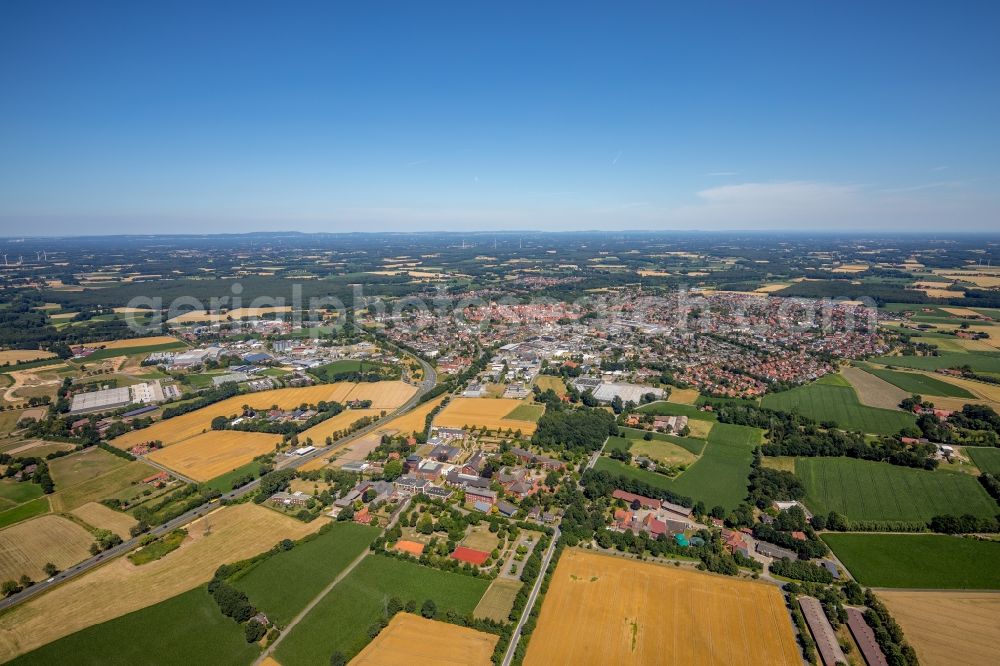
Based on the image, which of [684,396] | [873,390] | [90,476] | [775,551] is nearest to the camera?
[775,551]

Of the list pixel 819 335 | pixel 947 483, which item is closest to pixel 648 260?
pixel 819 335

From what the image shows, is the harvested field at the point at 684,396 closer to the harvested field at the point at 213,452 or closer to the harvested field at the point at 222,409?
the harvested field at the point at 222,409

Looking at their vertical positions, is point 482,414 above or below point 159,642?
above

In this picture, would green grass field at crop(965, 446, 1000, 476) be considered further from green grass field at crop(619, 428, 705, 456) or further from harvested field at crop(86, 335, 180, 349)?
harvested field at crop(86, 335, 180, 349)

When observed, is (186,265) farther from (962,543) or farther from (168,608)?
(962,543)

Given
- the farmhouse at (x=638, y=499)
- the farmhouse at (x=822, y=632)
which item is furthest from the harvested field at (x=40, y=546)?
the farmhouse at (x=822, y=632)

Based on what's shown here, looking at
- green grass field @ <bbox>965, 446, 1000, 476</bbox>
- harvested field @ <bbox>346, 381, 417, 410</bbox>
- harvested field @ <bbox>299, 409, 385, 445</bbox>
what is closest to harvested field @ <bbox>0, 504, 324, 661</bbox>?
harvested field @ <bbox>299, 409, 385, 445</bbox>

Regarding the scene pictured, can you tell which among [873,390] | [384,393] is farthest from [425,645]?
[873,390]

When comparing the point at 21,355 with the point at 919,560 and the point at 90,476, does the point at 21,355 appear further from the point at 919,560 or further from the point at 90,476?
the point at 919,560

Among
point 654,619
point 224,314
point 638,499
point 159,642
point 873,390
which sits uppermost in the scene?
point 224,314
